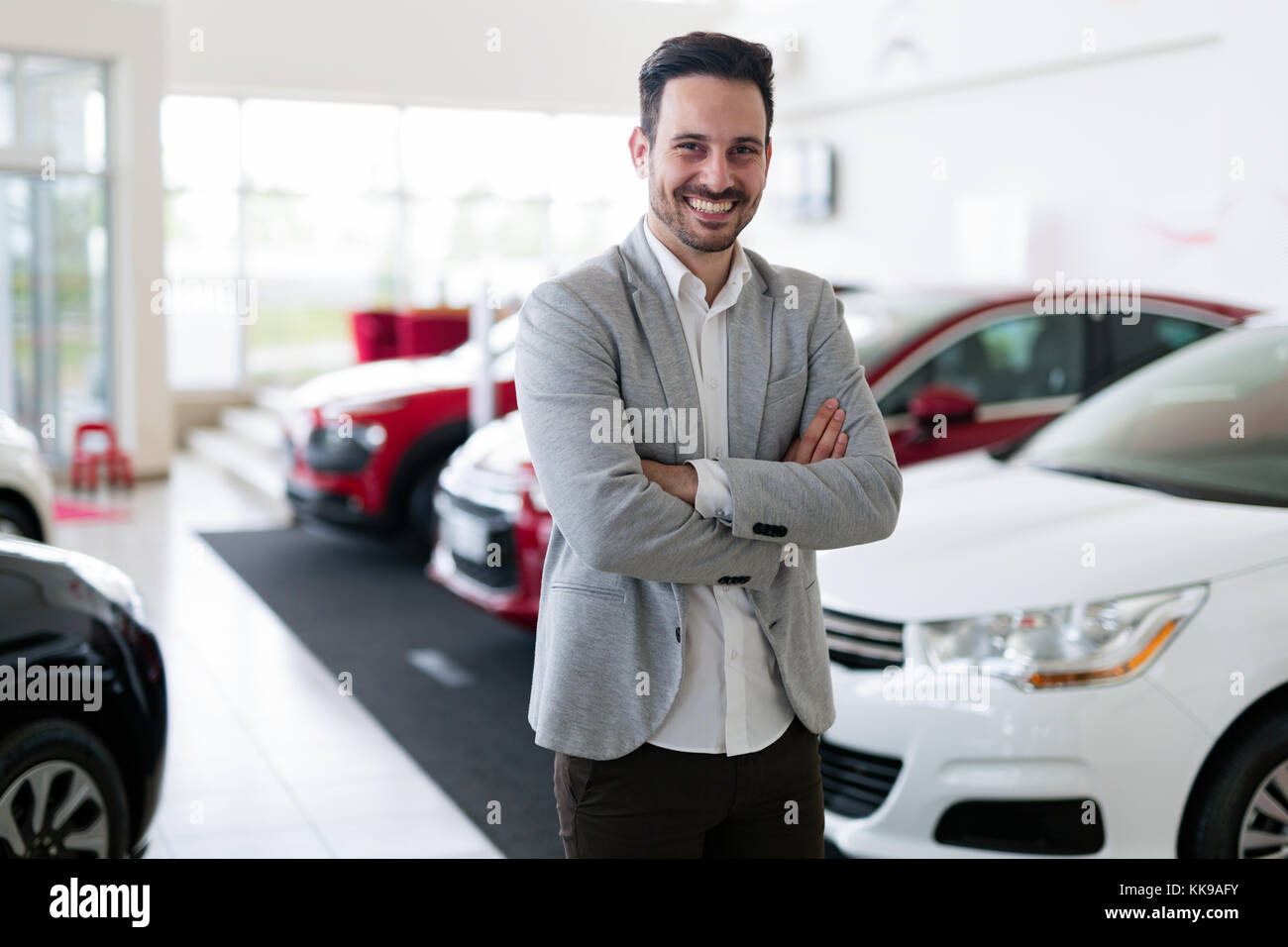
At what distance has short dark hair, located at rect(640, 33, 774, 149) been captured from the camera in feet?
5.99

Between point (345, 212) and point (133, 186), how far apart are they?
4.04m

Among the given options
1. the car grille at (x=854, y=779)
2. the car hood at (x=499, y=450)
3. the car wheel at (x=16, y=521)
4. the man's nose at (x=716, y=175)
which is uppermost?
the man's nose at (x=716, y=175)

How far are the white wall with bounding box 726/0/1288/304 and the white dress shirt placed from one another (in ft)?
23.0

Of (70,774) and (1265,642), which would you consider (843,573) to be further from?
(70,774)

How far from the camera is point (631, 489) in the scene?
5.83 ft

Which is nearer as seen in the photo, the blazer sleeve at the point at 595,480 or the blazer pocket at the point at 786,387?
the blazer sleeve at the point at 595,480

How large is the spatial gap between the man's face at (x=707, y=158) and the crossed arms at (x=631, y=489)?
0.62 feet

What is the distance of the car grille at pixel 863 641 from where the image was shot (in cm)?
288

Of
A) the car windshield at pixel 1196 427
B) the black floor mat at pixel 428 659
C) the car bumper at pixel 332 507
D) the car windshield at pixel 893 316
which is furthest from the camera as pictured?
the car bumper at pixel 332 507

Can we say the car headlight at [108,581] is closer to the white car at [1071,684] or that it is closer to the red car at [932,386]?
the white car at [1071,684]

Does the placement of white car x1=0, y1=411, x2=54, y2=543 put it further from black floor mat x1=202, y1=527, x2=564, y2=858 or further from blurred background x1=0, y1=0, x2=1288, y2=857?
black floor mat x1=202, y1=527, x2=564, y2=858

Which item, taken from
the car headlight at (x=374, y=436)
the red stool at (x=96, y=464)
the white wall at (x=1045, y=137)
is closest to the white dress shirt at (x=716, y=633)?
the car headlight at (x=374, y=436)

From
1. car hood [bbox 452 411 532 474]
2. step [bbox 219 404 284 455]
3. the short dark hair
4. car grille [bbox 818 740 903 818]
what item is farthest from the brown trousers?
step [bbox 219 404 284 455]
